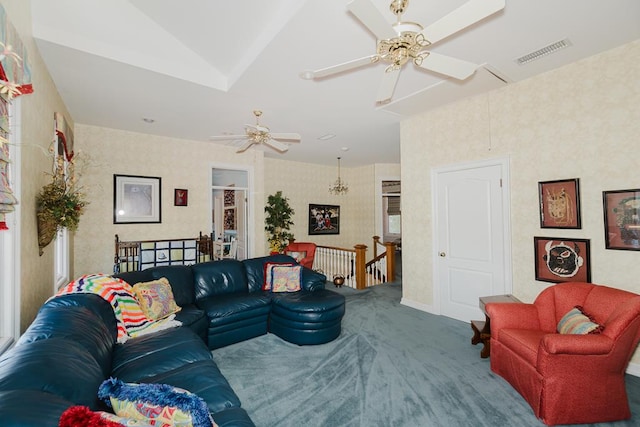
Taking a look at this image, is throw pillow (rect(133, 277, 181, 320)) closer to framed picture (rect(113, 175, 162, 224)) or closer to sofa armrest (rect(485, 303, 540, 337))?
framed picture (rect(113, 175, 162, 224))

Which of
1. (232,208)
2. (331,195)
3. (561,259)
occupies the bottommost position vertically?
(561,259)

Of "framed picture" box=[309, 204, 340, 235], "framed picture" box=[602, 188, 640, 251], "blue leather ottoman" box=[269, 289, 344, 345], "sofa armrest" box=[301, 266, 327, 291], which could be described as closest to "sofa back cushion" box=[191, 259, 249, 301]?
"blue leather ottoman" box=[269, 289, 344, 345]

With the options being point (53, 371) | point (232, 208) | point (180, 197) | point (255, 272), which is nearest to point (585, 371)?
point (53, 371)

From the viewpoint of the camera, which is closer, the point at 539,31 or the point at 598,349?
the point at 598,349

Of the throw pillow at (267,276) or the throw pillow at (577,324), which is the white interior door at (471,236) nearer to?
the throw pillow at (577,324)

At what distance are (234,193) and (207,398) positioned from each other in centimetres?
545

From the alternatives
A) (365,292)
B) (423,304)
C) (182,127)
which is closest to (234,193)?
(182,127)

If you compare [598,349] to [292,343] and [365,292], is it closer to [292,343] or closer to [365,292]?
[292,343]

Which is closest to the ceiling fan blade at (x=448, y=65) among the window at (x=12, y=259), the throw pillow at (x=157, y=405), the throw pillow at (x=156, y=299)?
the throw pillow at (x=157, y=405)

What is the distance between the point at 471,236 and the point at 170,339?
3.63m

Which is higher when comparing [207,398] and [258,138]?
[258,138]

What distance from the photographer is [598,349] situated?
190cm

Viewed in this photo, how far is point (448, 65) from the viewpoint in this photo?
211cm

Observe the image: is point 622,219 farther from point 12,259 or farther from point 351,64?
point 12,259
